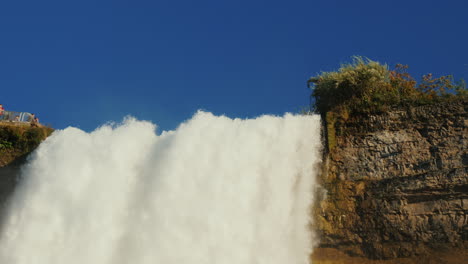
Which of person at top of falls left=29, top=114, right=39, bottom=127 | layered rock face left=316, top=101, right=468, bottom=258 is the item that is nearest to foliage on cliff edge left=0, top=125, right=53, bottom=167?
person at top of falls left=29, top=114, right=39, bottom=127

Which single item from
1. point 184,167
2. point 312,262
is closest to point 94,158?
point 184,167

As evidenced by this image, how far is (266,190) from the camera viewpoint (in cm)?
1180

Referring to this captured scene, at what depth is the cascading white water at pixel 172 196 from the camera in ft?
35.2

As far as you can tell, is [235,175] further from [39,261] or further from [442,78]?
[442,78]

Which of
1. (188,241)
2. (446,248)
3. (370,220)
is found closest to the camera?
(188,241)

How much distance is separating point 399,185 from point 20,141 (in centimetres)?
1293

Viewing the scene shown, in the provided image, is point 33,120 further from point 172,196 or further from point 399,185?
point 399,185

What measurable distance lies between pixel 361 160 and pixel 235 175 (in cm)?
429

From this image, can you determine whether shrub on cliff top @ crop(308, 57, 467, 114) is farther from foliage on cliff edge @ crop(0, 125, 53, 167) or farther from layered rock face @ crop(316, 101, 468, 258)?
foliage on cliff edge @ crop(0, 125, 53, 167)

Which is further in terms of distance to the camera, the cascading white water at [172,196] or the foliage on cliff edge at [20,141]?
the foliage on cliff edge at [20,141]

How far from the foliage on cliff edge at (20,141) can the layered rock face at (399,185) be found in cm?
993

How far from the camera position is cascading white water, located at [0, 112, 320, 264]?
1073 cm

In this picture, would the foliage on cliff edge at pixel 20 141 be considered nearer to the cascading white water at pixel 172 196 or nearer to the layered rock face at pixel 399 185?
the cascading white water at pixel 172 196

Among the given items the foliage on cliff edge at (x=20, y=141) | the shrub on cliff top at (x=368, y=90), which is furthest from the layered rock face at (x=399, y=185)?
the foliage on cliff edge at (x=20, y=141)
